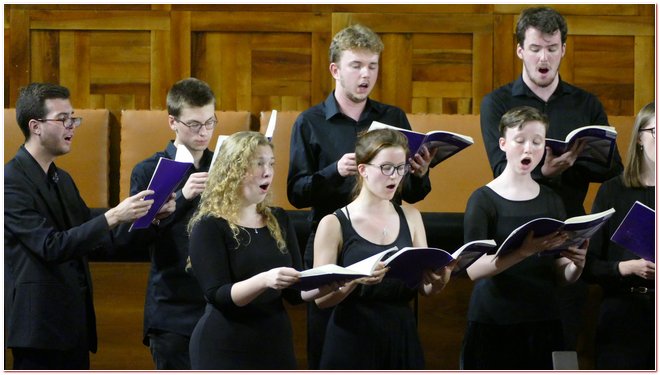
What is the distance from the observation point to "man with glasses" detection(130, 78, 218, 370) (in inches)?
119

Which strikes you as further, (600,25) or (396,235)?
(600,25)

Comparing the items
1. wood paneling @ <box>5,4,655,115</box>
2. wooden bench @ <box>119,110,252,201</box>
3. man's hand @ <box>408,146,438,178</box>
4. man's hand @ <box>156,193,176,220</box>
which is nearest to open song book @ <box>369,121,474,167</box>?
man's hand @ <box>408,146,438,178</box>

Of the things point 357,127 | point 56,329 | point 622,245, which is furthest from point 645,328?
point 56,329

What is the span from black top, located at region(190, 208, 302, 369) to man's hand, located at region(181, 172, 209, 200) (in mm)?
331

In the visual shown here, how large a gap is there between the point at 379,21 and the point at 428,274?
82.1 inches

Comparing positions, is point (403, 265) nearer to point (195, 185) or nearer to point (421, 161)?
point (421, 161)

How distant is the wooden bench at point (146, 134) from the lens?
4.37 m

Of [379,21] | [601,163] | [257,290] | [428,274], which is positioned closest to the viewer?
[257,290]

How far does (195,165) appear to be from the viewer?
3174 mm

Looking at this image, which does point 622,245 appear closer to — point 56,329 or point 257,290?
point 257,290

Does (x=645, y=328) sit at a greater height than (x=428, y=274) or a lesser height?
lesser

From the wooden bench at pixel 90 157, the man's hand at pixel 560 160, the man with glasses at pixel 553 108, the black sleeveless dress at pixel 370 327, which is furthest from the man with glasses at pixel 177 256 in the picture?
the wooden bench at pixel 90 157

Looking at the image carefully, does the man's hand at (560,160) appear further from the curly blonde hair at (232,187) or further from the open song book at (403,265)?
the curly blonde hair at (232,187)

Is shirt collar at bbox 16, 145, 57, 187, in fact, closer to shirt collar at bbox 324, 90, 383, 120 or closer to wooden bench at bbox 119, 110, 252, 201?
shirt collar at bbox 324, 90, 383, 120
